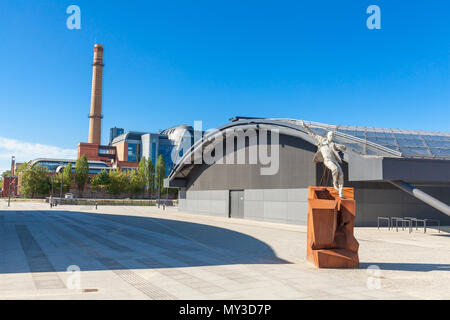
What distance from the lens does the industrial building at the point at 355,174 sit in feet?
80.6

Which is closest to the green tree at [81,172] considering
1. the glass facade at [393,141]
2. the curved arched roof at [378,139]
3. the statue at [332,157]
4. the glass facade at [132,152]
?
the glass facade at [132,152]

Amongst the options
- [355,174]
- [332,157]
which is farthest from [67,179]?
[332,157]

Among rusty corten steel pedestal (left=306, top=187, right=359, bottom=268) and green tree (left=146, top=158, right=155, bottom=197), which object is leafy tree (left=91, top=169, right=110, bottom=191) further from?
rusty corten steel pedestal (left=306, top=187, right=359, bottom=268)

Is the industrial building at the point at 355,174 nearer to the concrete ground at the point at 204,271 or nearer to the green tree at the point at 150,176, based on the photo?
the concrete ground at the point at 204,271

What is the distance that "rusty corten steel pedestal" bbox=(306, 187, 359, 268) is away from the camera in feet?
40.5

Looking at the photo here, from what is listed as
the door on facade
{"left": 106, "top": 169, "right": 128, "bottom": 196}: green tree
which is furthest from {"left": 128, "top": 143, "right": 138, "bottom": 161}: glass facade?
the door on facade

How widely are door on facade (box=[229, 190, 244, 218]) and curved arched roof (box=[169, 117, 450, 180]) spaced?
24.2ft

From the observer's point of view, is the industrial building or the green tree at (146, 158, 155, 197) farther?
the green tree at (146, 158, 155, 197)

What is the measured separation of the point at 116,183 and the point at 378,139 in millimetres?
82614

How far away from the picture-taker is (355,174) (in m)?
25.4

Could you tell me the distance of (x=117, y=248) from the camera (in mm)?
15953

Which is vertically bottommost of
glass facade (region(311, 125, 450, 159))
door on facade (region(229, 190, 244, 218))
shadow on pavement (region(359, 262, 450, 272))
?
shadow on pavement (region(359, 262, 450, 272))
